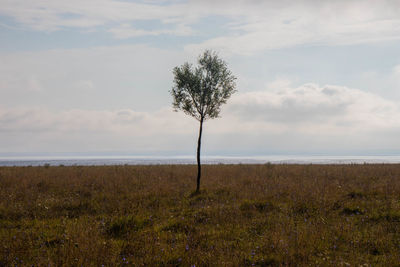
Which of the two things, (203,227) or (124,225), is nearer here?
(124,225)

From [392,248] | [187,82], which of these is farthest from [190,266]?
[187,82]

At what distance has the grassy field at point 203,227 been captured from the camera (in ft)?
22.1

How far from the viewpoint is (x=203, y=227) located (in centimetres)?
943

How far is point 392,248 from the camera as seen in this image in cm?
733

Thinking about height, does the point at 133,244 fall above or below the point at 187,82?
below

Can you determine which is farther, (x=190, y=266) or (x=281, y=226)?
(x=281, y=226)

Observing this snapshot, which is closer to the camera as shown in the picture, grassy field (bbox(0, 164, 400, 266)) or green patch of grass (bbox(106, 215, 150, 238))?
grassy field (bbox(0, 164, 400, 266))

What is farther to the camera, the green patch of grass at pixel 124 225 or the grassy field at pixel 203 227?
the green patch of grass at pixel 124 225

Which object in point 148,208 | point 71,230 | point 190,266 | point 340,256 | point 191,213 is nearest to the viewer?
point 190,266

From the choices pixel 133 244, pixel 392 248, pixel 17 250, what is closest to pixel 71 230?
pixel 17 250

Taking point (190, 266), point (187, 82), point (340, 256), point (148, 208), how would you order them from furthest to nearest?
1. point (187, 82)
2. point (148, 208)
3. point (340, 256)
4. point (190, 266)

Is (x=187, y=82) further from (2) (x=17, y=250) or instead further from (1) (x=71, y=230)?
(2) (x=17, y=250)

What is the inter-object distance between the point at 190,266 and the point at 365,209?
910 centimetres

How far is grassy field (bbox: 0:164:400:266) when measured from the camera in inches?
266
